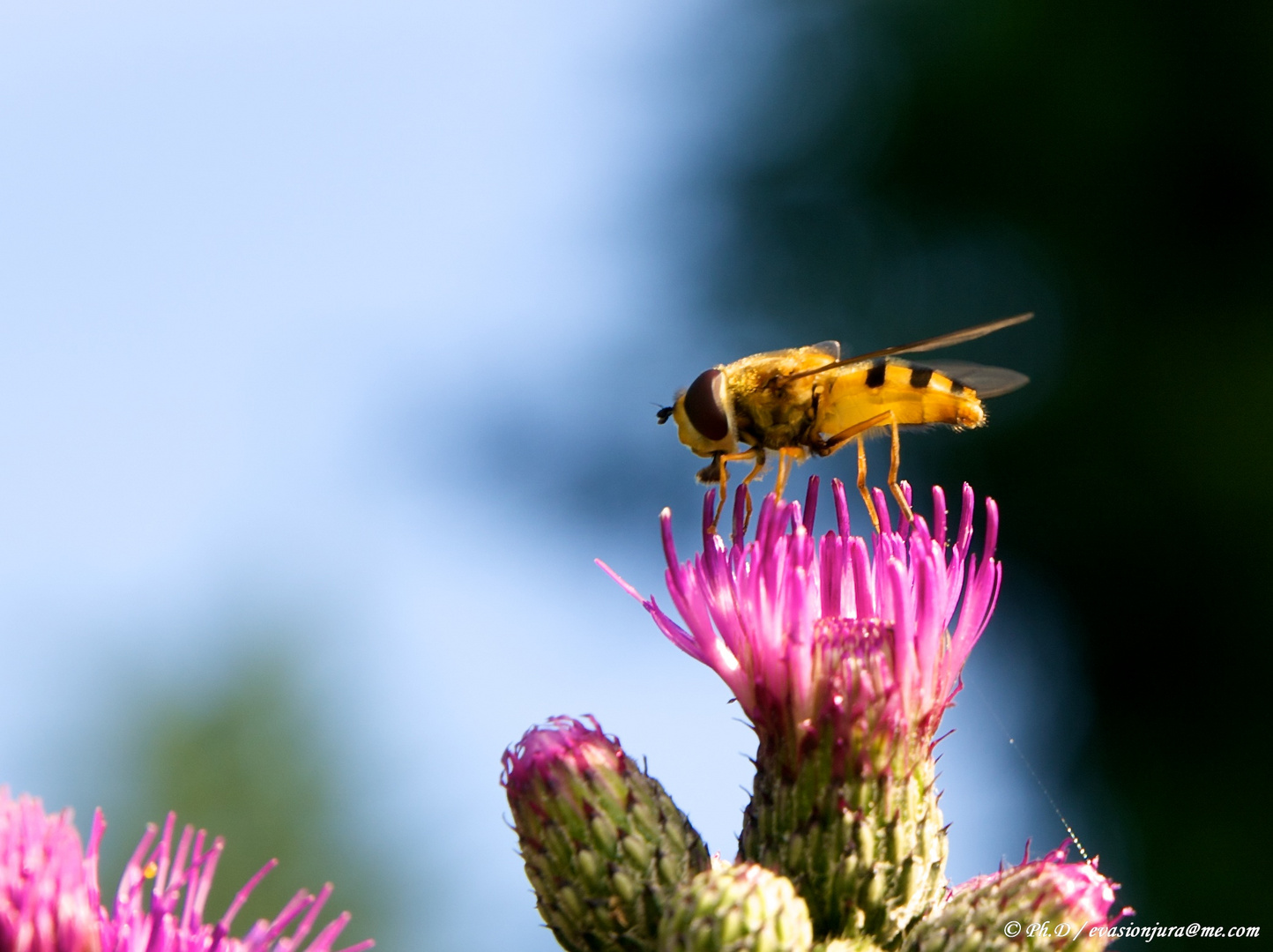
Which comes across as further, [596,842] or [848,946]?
[596,842]

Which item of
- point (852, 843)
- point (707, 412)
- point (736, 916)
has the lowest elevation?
point (736, 916)

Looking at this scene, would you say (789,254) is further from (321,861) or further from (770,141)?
(321,861)

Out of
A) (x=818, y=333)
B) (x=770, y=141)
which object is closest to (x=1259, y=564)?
(x=818, y=333)

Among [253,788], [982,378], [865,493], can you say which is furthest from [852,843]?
[253,788]

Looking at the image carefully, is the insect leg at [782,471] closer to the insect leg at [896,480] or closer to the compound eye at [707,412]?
the compound eye at [707,412]

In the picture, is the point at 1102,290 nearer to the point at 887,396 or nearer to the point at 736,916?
the point at 887,396

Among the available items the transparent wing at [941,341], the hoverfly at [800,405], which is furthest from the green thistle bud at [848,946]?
the hoverfly at [800,405]

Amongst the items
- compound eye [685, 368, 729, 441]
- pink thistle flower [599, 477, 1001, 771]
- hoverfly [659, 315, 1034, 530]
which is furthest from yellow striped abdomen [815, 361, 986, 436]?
pink thistle flower [599, 477, 1001, 771]
